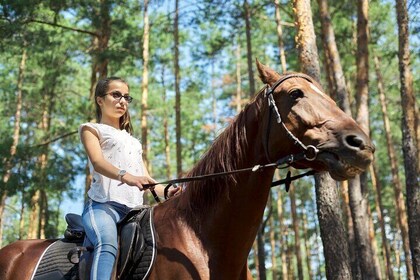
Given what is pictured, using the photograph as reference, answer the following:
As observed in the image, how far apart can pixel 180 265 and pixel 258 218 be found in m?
0.64

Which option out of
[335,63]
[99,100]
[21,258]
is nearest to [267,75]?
[99,100]

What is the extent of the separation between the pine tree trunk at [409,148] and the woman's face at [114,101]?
899 centimetres

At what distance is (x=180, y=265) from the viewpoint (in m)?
3.50

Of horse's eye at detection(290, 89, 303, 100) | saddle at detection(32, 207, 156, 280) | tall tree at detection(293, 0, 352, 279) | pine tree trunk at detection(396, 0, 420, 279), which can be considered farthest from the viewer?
pine tree trunk at detection(396, 0, 420, 279)

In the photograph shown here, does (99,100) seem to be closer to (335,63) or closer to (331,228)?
(331,228)

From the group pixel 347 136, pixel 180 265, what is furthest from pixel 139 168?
pixel 347 136

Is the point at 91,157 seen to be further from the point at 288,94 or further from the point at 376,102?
the point at 376,102

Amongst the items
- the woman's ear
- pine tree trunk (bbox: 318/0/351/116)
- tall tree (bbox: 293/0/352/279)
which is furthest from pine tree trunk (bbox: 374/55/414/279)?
the woman's ear

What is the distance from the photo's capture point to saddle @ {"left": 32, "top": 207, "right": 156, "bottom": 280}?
364 centimetres

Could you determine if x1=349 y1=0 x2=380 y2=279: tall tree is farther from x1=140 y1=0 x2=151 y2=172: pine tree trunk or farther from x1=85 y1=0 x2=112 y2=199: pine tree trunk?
x1=140 y1=0 x2=151 y2=172: pine tree trunk

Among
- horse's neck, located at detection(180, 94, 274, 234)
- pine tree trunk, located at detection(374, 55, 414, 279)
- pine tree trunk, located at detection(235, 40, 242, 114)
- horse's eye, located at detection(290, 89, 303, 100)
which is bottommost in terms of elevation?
horse's neck, located at detection(180, 94, 274, 234)

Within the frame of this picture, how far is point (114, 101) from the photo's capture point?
4.27 metres

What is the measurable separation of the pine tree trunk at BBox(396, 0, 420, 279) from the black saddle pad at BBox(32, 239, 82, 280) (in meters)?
9.05

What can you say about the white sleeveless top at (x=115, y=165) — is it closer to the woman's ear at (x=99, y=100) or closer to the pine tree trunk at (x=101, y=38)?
the woman's ear at (x=99, y=100)
